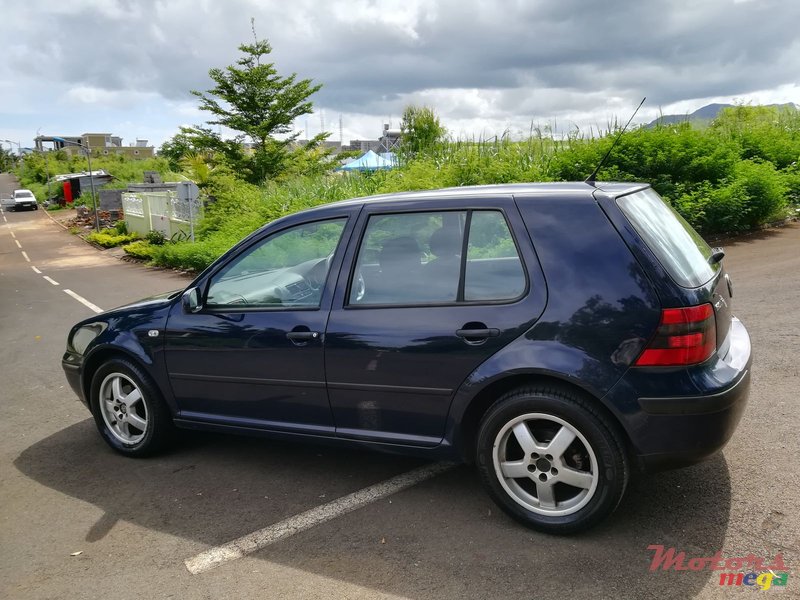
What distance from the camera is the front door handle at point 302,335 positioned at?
370 centimetres

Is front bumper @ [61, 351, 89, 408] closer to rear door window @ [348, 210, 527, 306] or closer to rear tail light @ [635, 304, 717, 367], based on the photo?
rear door window @ [348, 210, 527, 306]

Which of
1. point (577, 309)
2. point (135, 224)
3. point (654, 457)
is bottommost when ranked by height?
point (135, 224)

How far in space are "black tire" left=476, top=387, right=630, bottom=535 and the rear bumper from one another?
124 millimetres

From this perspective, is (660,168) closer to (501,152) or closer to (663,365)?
(501,152)

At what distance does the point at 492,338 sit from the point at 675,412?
2.88ft

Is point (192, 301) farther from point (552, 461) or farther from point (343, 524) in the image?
point (552, 461)

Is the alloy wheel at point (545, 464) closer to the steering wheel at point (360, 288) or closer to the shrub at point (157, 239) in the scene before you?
the steering wheel at point (360, 288)

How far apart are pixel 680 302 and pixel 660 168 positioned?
11.6 meters

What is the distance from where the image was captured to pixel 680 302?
301 centimetres

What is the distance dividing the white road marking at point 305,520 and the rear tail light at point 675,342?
1609 mm

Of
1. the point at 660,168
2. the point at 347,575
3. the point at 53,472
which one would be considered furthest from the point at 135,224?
the point at 347,575

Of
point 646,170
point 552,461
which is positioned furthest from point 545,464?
point 646,170

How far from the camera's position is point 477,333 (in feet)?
10.7

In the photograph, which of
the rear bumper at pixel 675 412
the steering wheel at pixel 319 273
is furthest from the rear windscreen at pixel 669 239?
the steering wheel at pixel 319 273
